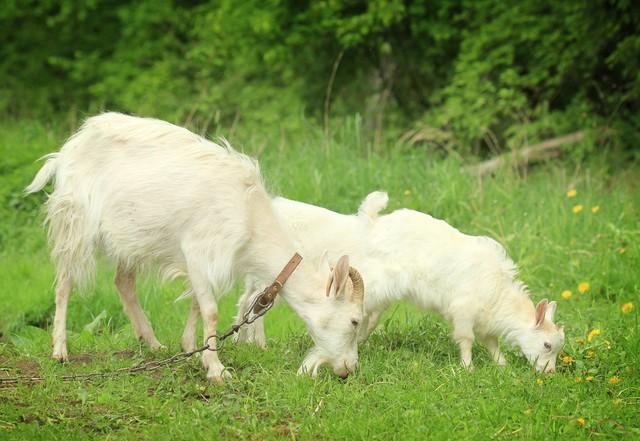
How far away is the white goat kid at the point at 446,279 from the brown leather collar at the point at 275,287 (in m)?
0.45

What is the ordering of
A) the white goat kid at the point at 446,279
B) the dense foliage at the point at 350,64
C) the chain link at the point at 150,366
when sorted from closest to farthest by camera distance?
1. the chain link at the point at 150,366
2. the white goat kid at the point at 446,279
3. the dense foliage at the point at 350,64

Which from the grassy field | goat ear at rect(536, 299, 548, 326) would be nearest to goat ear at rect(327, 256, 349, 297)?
the grassy field

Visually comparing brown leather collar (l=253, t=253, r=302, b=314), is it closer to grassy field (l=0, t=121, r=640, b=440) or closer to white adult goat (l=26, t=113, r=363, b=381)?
white adult goat (l=26, t=113, r=363, b=381)

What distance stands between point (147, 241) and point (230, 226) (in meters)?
0.59

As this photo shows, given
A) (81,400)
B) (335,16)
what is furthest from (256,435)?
(335,16)

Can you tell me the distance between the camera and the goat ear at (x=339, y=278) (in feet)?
18.7

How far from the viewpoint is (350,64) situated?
50.1 ft

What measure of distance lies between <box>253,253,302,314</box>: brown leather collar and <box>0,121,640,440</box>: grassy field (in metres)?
0.41

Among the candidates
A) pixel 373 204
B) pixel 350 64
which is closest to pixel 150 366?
pixel 373 204

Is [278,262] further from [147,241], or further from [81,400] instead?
[81,400]

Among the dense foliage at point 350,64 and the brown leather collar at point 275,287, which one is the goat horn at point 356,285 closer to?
the brown leather collar at point 275,287

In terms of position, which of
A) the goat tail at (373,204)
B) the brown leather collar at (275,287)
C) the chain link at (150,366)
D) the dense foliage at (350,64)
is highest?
the goat tail at (373,204)

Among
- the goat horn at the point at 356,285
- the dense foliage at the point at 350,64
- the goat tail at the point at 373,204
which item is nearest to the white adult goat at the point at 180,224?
the goat horn at the point at 356,285

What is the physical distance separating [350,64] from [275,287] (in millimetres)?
9850
